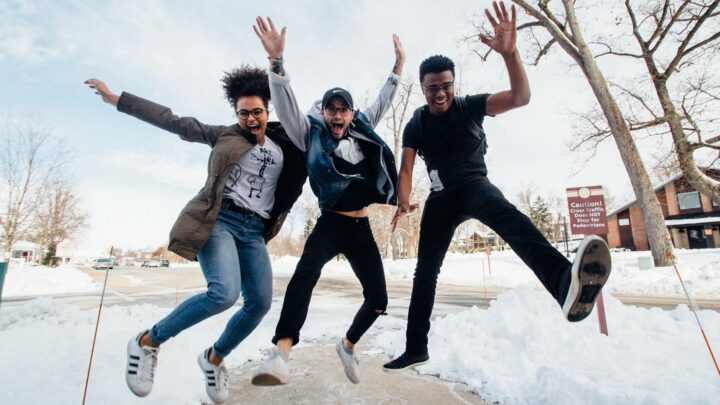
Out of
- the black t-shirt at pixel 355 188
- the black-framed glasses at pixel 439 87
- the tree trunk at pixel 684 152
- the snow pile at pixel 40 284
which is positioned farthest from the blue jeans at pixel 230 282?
the snow pile at pixel 40 284

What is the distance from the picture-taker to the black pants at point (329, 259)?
8.95 feet

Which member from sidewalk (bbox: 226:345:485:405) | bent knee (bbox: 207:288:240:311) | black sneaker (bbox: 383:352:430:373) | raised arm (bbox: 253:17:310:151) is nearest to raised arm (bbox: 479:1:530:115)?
raised arm (bbox: 253:17:310:151)

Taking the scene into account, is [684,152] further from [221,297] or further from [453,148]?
[221,297]

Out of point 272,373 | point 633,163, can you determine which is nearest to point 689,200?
point 633,163

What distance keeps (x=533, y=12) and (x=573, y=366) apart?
526 inches

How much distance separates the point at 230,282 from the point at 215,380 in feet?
3.06

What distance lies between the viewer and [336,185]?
2.87 meters

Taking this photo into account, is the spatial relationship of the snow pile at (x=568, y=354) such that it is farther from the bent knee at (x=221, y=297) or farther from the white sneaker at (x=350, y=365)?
the bent knee at (x=221, y=297)

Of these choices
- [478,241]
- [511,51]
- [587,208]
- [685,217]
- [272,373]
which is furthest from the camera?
[478,241]

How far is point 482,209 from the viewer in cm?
265

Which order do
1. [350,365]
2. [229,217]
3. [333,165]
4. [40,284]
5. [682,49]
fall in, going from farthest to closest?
1. [40,284]
2. [682,49]
3. [350,365]
4. [229,217]
5. [333,165]

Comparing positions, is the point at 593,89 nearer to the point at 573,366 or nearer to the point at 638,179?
the point at 638,179

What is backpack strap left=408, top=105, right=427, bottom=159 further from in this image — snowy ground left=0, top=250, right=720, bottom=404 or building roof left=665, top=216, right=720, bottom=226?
building roof left=665, top=216, right=720, bottom=226

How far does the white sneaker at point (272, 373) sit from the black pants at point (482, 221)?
3.50 feet
